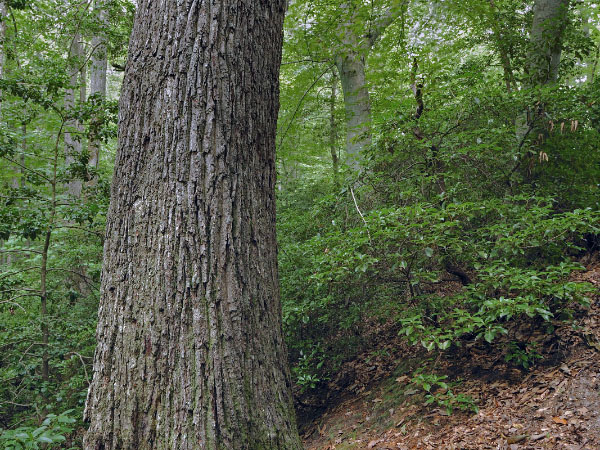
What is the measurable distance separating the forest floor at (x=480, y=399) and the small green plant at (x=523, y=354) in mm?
64

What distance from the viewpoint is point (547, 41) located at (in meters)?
5.16

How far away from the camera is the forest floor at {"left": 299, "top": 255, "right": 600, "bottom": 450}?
3230 millimetres

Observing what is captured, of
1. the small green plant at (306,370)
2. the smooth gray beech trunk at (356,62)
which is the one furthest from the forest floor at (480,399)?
the smooth gray beech trunk at (356,62)

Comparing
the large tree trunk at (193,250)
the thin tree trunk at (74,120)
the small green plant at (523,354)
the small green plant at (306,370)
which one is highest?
the thin tree trunk at (74,120)

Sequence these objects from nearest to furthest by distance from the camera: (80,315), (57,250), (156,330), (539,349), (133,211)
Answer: (156,330), (133,211), (539,349), (80,315), (57,250)

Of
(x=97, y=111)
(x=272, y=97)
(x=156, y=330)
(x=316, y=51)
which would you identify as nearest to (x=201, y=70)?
(x=272, y=97)

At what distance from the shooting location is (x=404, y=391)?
4613 millimetres

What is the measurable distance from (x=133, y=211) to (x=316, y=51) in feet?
21.7

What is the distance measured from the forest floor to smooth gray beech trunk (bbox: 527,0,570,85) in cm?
245

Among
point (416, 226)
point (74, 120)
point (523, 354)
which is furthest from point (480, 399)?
point (74, 120)

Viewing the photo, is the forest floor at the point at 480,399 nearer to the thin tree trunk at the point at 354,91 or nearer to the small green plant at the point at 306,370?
the small green plant at the point at 306,370

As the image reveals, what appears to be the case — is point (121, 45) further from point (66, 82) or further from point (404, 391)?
point (404, 391)

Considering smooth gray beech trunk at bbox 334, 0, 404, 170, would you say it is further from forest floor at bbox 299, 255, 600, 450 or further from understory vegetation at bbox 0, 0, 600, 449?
forest floor at bbox 299, 255, 600, 450

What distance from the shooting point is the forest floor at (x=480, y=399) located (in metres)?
3.23
